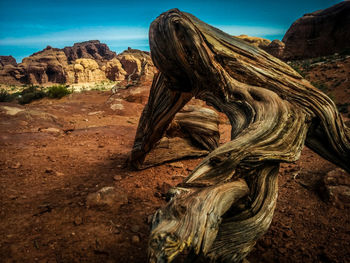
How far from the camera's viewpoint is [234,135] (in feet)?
5.28

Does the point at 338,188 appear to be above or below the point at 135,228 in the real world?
above

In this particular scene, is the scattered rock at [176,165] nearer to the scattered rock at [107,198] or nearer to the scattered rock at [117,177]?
the scattered rock at [117,177]

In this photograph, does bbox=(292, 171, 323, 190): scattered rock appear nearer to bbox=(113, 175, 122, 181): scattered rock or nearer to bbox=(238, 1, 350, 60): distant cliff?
bbox=(113, 175, 122, 181): scattered rock

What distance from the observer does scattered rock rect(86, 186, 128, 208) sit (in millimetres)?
2662

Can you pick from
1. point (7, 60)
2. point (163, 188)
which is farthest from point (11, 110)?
point (7, 60)

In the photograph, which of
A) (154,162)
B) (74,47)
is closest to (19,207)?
(154,162)

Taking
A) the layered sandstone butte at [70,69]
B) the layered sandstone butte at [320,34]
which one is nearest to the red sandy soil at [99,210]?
the layered sandstone butte at [320,34]

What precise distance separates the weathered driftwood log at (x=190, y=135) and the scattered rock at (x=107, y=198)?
5.72ft

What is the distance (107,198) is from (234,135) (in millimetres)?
1893

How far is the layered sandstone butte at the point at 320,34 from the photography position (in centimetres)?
2736

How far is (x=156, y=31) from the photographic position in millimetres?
2092

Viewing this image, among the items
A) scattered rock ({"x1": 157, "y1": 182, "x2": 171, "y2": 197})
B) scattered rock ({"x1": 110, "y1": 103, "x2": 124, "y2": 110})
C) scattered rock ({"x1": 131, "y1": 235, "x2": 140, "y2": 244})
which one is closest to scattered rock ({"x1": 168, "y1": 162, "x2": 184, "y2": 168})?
scattered rock ({"x1": 157, "y1": 182, "x2": 171, "y2": 197})

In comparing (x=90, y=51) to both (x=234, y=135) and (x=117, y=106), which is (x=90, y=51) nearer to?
(x=117, y=106)

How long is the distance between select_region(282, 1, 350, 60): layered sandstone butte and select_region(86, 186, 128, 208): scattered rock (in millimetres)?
33082
